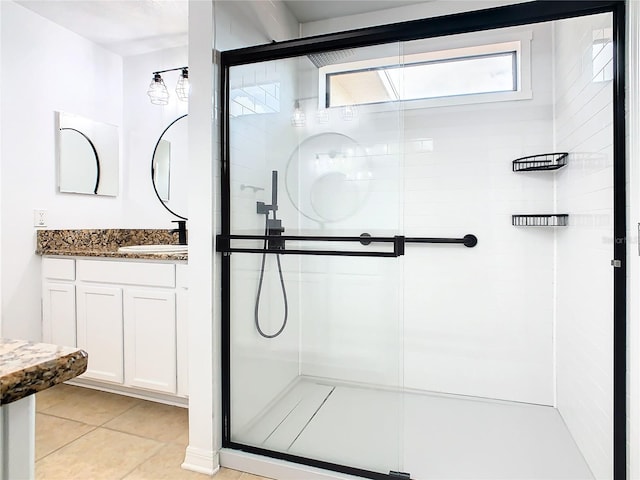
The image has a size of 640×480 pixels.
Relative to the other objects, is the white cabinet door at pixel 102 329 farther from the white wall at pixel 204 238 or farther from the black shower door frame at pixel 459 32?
the black shower door frame at pixel 459 32

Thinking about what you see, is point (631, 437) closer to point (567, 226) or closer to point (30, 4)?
point (567, 226)

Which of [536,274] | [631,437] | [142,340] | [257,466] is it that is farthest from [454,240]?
[142,340]

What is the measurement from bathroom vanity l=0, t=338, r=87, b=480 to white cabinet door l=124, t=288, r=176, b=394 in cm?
191

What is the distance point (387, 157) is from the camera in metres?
1.76

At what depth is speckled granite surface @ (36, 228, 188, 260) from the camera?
2502 mm

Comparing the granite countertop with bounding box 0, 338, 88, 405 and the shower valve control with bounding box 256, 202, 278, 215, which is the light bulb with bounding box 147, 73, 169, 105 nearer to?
the shower valve control with bounding box 256, 202, 278, 215

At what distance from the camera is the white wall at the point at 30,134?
263cm

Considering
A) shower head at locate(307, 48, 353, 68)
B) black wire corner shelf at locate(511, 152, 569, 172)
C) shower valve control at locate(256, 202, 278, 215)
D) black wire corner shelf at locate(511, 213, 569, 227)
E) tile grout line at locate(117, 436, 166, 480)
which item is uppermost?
shower head at locate(307, 48, 353, 68)

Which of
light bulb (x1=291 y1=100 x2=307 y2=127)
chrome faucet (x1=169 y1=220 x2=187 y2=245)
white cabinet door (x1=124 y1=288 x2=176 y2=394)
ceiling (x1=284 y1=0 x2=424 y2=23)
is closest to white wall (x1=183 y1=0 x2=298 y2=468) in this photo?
light bulb (x1=291 y1=100 x2=307 y2=127)

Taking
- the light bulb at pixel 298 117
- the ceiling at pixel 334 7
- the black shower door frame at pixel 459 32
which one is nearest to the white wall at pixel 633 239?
the black shower door frame at pixel 459 32

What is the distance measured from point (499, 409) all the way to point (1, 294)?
3.20 m

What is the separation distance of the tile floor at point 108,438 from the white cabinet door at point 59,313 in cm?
40

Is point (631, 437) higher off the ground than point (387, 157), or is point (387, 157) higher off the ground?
point (387, 157)

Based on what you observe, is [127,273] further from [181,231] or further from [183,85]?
[183,85]
